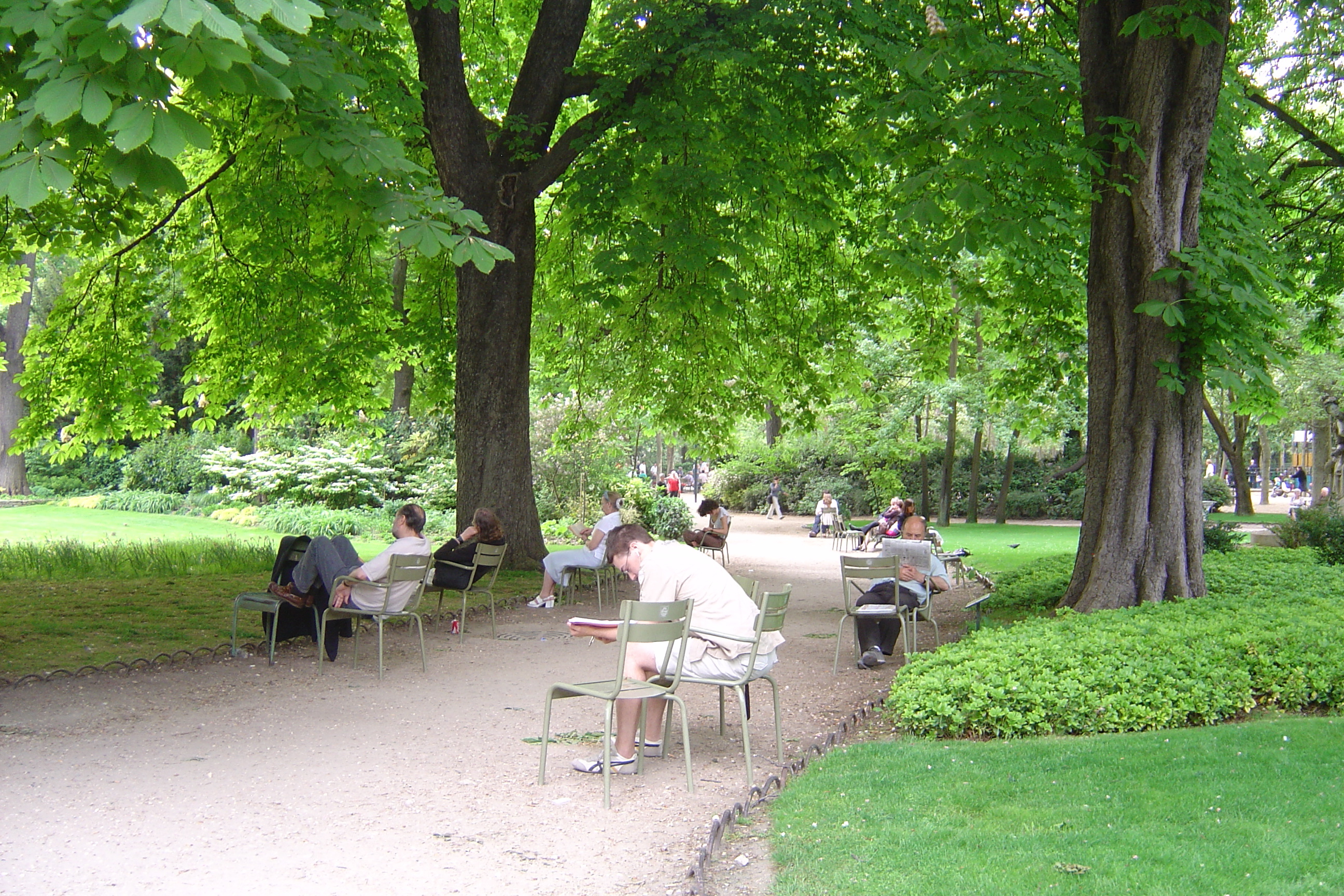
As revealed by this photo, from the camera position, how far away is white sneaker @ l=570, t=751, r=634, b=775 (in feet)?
18.2

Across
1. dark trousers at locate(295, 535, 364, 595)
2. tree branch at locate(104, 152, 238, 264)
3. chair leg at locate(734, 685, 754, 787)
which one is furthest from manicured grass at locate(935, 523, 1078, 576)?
tree branch at locate(104, 152, 238, 264)

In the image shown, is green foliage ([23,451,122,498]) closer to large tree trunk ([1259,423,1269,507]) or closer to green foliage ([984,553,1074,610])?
green foliage ([984,553,1074,610])

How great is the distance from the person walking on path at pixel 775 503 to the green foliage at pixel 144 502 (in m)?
17.0

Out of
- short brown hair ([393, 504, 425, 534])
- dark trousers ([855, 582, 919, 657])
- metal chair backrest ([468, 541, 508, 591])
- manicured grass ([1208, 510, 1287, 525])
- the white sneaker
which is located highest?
short brown hair ([393, 504, 425, 534])

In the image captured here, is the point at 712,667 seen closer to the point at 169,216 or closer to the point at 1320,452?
the point at 169,216

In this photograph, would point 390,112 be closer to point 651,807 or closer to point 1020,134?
point 1020,134

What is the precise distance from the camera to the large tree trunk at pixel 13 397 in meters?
32.4

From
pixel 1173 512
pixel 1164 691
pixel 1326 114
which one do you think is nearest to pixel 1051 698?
pixel 1164 691

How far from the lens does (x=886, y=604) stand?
29.9 feet

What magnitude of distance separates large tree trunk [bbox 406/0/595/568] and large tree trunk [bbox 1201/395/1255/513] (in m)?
20.4

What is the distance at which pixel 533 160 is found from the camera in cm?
1305

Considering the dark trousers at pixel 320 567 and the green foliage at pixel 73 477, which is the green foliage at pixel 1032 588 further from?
the green foliage at pixel 73 477

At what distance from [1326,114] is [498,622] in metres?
13.7

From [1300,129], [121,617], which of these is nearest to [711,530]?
[121,617]
